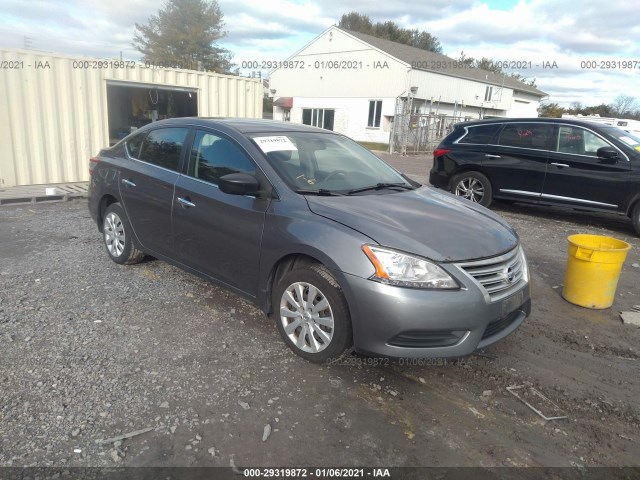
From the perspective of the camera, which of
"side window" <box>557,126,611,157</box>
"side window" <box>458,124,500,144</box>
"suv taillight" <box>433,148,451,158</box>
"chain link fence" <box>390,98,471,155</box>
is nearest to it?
"side window" <box>557,126,611,157</box>

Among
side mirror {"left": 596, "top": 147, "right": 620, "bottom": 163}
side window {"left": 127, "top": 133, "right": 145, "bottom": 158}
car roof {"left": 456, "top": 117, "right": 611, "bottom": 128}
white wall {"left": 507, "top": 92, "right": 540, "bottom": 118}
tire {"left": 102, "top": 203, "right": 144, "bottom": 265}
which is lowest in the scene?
tire {"left": 102, "top": 203, "right": 144, "bottom": 265}

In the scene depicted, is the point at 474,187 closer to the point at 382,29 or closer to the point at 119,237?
the point at 119,237

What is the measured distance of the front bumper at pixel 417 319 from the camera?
285cm

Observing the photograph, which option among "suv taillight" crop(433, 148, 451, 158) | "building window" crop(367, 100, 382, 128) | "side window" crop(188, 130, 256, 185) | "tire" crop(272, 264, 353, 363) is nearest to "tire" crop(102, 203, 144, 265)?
"side window" crop(188, 130, 256, 185)

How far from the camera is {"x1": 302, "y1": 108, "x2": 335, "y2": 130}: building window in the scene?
3541cm

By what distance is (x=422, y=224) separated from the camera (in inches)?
127

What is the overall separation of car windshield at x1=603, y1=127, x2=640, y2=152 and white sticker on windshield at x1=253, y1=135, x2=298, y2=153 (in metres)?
6.10

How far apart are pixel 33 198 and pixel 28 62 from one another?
267 cm

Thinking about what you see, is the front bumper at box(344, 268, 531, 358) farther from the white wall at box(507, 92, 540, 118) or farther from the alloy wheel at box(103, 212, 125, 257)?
the white wall at box(507, 92, 540, 118)

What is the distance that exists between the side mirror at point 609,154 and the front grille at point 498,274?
17.0 feet

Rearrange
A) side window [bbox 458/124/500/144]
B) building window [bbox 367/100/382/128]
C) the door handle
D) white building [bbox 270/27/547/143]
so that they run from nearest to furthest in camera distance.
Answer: the door handle < side window [bbox 458/124/500/144] < white building [bbox 270/27/547/143] < building window [bbox 367/100/382/128]

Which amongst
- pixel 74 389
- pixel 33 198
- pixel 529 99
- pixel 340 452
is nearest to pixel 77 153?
pixel 33 198

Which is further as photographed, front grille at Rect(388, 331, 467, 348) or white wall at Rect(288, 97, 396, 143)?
white wall at Rect(288, 97, 396, 143)

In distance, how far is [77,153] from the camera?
1016 centimetres
